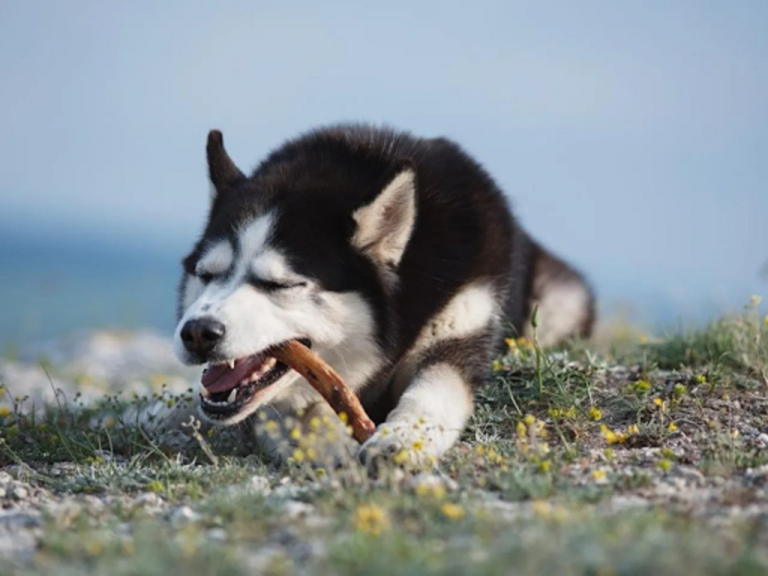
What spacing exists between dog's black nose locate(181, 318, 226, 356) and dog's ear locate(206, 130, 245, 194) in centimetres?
122

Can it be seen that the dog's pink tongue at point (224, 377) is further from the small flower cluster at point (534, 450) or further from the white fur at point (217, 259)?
the small flower cluster at point (534, 450)

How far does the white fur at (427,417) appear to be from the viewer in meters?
4.29

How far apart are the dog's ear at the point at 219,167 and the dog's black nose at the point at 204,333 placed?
1216mm

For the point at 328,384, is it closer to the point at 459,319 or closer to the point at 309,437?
the point at 309,437

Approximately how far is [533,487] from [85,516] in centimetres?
156

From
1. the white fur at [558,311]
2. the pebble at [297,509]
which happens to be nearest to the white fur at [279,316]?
the pebble at [297,509]

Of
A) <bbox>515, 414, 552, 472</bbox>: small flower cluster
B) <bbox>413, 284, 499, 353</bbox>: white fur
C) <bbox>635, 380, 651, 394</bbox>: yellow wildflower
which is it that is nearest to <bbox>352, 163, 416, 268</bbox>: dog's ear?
<bbox>413, 284, 499, 353</bbox>: white fur

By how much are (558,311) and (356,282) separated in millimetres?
2673

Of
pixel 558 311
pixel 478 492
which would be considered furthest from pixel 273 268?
pixel 558 311

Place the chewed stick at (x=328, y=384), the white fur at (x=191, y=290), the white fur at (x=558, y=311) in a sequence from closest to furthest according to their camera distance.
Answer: the chewed stick at (x=328, y=384) < the white fur at (x=191, y=290) < the white fur at (x=558, y=311)

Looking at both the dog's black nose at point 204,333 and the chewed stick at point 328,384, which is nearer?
the dog's black nose at point 204,333

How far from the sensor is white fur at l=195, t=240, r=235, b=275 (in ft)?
16.1

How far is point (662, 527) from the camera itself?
2986mm

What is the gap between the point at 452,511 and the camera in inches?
123
